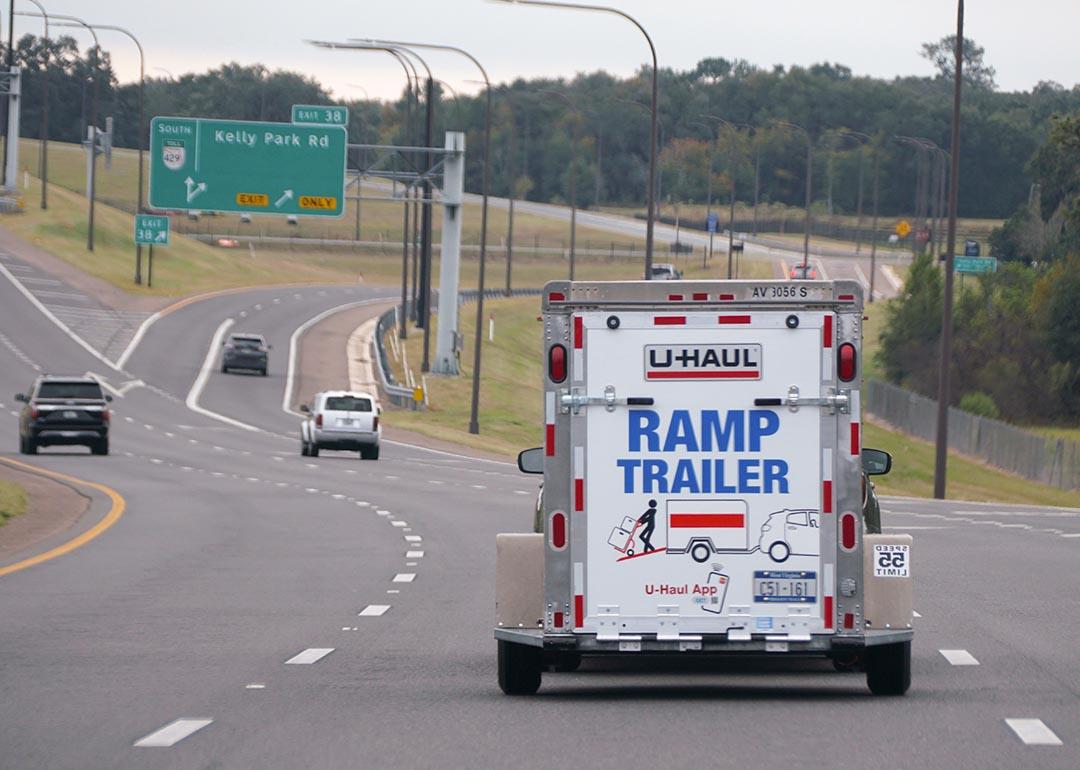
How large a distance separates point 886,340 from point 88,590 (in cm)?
6973

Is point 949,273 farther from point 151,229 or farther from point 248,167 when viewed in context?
point 151,229

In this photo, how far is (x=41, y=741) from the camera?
32.1 ft

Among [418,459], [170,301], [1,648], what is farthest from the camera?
[170,301]

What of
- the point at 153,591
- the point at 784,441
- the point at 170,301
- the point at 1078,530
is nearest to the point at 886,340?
the point at 170,301

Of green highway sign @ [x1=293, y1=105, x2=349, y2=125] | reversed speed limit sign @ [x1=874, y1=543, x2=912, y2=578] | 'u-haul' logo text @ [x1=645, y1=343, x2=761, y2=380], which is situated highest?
green highway sign @ [x1=293, y1=105, x2=349, y2=125]

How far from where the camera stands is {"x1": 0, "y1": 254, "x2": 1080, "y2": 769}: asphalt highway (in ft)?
31.4

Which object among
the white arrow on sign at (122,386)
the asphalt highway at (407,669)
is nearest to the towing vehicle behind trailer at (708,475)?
the asphalt highway at (407,669)

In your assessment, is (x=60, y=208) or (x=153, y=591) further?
(x=60, y=208)

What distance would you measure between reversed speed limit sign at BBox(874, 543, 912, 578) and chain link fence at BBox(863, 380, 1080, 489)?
1645 inches

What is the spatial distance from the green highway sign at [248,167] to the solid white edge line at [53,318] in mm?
17992

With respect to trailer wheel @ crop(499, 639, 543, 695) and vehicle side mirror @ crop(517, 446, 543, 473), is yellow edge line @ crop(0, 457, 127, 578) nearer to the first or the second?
vehicle side mirror @ crop(517, 446, 543, 473)

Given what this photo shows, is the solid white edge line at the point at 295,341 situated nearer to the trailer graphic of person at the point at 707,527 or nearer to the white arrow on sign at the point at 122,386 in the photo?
the white arrow on sign at the point at 122,386

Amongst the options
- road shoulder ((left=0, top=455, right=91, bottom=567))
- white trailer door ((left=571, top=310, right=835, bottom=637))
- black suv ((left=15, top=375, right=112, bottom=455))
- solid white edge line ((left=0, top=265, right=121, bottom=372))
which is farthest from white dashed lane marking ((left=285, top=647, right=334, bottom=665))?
solid white edge line ((left=0, top=265, right=121, bottom=372))

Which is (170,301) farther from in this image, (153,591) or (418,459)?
(153,591)
